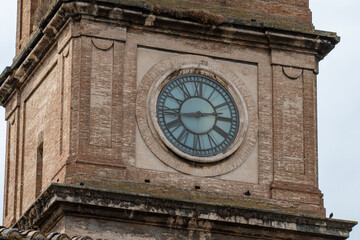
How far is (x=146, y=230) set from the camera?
34906 millimetres

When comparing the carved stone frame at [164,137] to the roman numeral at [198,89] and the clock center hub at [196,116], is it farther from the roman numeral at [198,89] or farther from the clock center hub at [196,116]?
the clock center hub at [196,116]

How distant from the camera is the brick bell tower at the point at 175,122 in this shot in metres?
Answer: 35.1

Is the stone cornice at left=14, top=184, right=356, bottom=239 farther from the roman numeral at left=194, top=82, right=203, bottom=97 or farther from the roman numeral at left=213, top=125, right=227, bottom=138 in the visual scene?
the roman numeral at left=194, top=82, right=203, bottom=97

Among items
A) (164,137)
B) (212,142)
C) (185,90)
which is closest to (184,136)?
(164,137)

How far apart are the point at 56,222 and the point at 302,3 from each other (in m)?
8.29

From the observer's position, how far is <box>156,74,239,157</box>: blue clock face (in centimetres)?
3656

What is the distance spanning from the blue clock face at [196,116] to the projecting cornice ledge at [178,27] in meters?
1.12

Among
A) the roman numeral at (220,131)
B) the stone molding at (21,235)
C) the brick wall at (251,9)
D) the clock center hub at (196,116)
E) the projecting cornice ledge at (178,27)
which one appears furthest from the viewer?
the brick wall at (251,9)

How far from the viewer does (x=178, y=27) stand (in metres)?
37.2

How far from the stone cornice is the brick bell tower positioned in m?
0.02

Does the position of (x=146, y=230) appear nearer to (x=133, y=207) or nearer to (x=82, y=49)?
(x=133, y=207)

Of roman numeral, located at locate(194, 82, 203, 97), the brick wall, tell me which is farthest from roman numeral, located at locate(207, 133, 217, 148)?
the brick wall

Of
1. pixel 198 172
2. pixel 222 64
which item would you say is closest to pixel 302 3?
pixel 222 64

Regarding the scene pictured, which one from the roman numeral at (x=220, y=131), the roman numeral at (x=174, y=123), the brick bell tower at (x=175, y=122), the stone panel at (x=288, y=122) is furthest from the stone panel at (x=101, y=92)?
the stone panel at (x=288, y=122)
